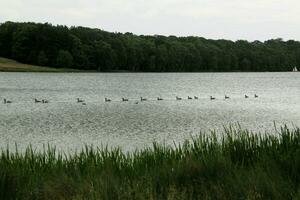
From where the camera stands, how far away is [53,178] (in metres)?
8.92

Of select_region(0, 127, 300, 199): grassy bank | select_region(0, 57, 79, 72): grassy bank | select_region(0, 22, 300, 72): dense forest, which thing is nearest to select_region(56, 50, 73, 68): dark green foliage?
select_region(0, 22, 300, 72): dense forest

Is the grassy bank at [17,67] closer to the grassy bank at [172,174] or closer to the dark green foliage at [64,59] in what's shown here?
the dark green foliage at [64,59]

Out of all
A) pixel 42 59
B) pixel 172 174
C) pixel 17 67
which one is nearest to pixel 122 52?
pixel 42 59

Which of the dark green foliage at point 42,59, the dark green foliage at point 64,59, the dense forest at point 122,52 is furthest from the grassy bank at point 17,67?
the dark green foliage at point 64,59

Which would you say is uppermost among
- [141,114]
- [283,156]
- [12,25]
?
[12,25]

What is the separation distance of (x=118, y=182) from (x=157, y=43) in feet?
502

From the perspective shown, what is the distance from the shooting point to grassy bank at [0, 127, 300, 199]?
24.6ft

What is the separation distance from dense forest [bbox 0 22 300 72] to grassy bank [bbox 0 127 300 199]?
11797 cm

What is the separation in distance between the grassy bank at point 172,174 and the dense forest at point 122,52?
117969 mm

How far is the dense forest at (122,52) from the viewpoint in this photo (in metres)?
128

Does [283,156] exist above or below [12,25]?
below

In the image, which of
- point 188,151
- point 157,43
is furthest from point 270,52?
point 188,151

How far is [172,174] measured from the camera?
8.80 metres

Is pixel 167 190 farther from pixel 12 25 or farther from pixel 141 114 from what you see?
pixel 12 25
